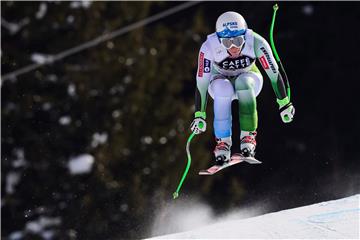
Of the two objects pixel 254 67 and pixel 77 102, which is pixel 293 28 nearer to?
pixel 77 102

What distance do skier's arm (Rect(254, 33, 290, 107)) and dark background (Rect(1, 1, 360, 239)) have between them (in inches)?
261

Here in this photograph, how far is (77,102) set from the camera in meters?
11.7

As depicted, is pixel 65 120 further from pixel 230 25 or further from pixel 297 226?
pixel 230 25

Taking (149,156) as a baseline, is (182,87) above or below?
above

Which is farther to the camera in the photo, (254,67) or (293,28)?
(293,28)

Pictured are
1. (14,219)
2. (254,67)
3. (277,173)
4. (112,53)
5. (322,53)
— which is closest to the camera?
(254,67)

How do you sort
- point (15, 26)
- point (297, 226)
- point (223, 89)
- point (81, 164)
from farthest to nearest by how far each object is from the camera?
point (81, 164) < point (15, 26) < point (297, 226) < point (223, 89)

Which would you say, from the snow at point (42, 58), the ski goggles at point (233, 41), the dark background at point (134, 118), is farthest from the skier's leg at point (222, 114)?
the snow at point (42, 58)

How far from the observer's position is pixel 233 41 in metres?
3.34

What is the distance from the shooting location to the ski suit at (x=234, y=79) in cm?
337

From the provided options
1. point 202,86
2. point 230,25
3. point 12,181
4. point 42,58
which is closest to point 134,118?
point 42,58

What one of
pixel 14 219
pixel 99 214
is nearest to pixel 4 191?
pixel 14 219

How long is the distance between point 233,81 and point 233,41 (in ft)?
0.72

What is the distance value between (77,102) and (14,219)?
7.71 ft
